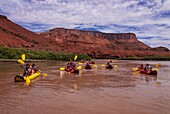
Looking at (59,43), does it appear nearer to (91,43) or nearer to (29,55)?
(91,43)

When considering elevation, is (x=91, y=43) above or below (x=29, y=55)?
above

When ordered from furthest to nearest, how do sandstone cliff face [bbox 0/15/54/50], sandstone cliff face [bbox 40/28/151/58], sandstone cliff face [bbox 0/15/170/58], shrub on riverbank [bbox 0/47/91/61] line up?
sandstone cliff face [bbox 40/28/151/58], sandstone cliff face [bbox 0/15/170/58], sandstone cliff face [bbox 0/15/54/50], shrub on riverbank [bbox 0/47/91/61]

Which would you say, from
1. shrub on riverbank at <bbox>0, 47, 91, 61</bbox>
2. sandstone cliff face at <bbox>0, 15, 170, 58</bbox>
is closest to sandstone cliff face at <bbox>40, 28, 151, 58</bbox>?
sandstone cliff face at <bbox>0, 15, 170, 58</bbox>

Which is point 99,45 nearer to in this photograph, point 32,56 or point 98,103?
point 32,56

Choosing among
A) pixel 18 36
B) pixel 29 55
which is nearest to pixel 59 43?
pixel 18 36

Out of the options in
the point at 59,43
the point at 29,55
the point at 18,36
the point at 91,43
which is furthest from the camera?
the point at 91,43

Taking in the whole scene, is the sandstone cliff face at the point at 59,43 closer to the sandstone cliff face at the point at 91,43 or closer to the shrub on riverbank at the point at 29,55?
the sandstone cliff face at the point at 91,43

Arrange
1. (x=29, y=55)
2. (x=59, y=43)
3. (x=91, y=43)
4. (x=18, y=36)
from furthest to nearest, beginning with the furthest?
(x=91, y=43) < (x=59, y=43) < (x=18, y=36) < (x=29, y=55)

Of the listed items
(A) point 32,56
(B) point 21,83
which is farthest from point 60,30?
(B) point 21,83

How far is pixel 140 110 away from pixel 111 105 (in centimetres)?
108

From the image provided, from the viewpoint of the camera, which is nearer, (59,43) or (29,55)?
(29,55)

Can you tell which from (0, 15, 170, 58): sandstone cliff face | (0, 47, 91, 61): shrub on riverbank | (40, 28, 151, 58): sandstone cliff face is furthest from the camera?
(40, 28, 151, 58): sandstone cliff face

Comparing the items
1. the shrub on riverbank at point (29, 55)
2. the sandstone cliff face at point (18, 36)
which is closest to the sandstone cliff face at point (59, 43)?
the sandstone cliff face at point (18, 36)

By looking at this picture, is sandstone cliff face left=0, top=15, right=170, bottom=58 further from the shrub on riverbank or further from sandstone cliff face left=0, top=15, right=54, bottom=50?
the shrub on riverbank
